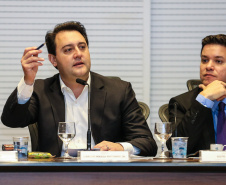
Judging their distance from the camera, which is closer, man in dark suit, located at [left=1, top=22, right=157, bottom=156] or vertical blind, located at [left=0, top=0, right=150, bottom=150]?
man in dark suit, located at [left=1, top=22, right=157, bottom=156]

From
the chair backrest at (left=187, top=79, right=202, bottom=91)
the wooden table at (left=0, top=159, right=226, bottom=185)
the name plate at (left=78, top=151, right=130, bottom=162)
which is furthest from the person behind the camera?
the chair backrest at (left=187, top=79, right=202, bottom=91)

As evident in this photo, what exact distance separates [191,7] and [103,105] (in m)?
2.02

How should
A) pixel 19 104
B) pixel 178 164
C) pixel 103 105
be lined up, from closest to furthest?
pixel 178 164 → pixel 19 104 → pixel 103 105

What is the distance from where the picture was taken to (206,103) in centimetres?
303

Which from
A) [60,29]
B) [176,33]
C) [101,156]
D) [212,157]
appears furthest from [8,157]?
[176,33]

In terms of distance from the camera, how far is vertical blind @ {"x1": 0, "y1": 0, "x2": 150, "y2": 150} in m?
4.71

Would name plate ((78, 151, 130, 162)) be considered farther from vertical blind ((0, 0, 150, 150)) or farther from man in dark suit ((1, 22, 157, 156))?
vertical blind ((0, 0, 150, 150))

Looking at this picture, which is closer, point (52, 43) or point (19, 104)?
point (19, 104)

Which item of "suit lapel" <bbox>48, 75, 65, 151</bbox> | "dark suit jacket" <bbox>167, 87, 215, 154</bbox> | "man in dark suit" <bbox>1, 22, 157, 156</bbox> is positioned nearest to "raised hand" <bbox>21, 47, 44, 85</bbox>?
"man in dark suit" <bbox>1, 22, 157, 156</bbox>

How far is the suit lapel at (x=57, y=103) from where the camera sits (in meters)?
3.14

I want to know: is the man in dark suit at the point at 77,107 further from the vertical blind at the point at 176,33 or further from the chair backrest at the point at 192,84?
the vertical blind at the point at 176,33

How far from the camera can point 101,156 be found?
6.49ft

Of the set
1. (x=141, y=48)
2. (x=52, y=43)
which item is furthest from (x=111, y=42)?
(x=52, y=43)

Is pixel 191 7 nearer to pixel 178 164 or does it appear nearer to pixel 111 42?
pixel 111 42
